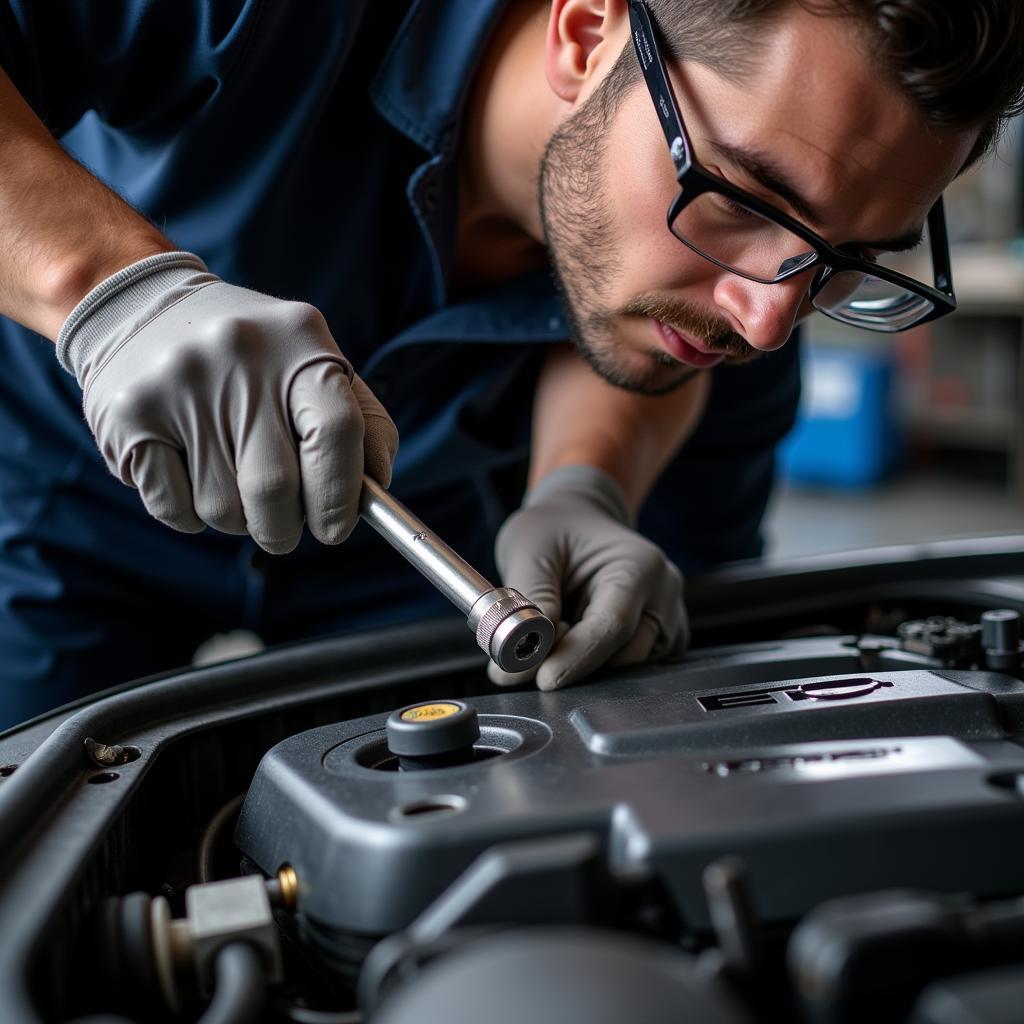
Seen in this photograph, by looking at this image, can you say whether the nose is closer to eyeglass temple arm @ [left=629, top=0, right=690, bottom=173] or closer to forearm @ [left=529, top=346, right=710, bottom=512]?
eyeglass temple arm @ [left=629, top=0, right=690, bottom=173]

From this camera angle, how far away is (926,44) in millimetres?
A: 727

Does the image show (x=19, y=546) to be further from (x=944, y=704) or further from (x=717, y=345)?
(x=944, y=704)

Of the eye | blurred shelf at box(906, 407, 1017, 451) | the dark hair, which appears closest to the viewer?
the dark hair

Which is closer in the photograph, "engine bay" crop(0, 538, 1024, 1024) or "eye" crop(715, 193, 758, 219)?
"engine bay" crop(0, 538, 1024, 1024)

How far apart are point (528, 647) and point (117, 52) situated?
Result: 0.62m

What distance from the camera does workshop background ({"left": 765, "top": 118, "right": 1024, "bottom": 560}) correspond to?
12.9 ft

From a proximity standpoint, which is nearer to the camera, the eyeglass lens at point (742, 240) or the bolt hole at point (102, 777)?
the bolt hole at point (102, 777)

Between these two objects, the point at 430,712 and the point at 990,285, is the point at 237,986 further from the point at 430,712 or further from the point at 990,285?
the point at 990,285

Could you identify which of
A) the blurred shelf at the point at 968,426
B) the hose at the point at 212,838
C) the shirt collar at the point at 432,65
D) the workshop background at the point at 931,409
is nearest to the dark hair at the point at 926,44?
the shirt collar at the point at 432,65

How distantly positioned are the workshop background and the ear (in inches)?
117

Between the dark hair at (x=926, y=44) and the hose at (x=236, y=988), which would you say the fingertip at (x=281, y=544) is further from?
the dark hair at (x=926, y=44)

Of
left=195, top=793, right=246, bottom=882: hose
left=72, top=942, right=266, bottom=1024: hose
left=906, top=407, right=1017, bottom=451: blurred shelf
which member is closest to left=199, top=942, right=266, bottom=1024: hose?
left=72, top=942, right=266, bottom=1024: hose

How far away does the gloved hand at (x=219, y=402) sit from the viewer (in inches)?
29.2

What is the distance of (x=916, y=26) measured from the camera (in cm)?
72
